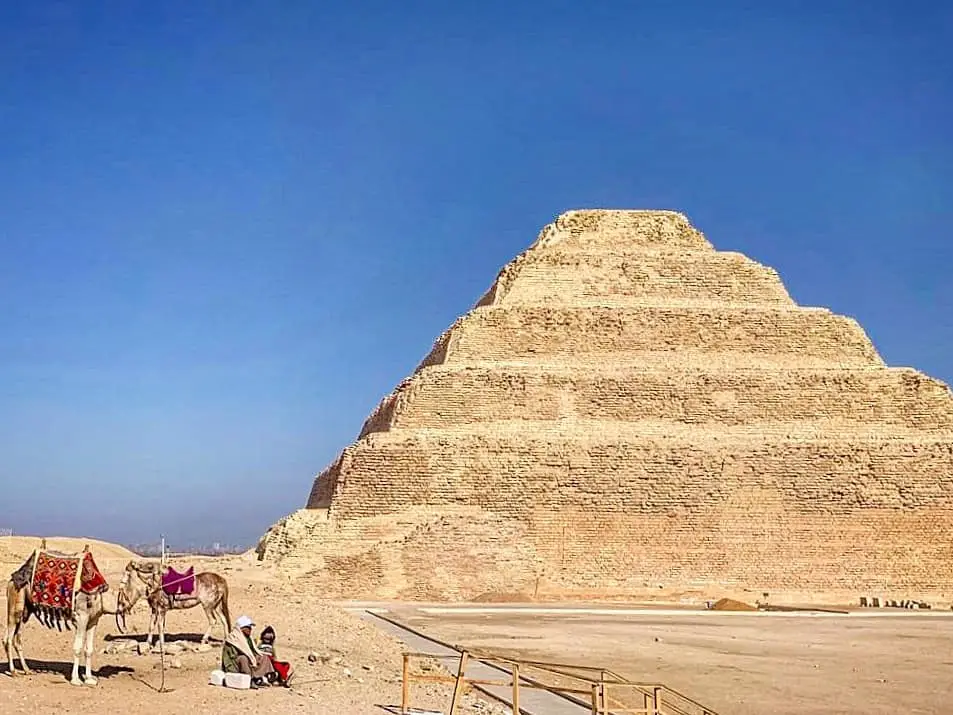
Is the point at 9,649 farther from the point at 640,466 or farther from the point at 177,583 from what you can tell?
the point at 640,466

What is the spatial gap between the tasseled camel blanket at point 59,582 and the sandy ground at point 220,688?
2.42 ft

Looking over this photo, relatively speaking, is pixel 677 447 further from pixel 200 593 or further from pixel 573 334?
pixel 200 593

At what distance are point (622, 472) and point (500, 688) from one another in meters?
22.0

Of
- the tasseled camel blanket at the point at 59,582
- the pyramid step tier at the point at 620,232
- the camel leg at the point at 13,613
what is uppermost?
the pyramid step tier at the point at 620,232

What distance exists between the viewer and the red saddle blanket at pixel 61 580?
39.9 feet

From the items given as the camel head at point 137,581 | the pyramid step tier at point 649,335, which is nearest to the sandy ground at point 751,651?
the camel head at point 137,581

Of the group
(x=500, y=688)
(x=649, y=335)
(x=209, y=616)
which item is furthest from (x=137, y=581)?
(x=649, y=335)

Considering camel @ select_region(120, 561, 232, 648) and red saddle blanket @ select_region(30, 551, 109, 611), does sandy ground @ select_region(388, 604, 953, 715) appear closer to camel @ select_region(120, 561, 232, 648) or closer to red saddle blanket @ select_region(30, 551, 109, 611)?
camel @ select_region(120, 561, 232, 648)

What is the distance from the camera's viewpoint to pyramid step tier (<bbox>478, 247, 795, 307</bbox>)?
41.7 metres

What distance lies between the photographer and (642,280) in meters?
42.2

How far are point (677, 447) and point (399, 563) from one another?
908cm

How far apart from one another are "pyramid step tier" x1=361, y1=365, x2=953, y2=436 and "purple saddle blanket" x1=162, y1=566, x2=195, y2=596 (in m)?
22.2

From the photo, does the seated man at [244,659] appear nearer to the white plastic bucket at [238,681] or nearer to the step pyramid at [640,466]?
the white plastic bucket at [238,681]

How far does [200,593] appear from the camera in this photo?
14672 millimetres
